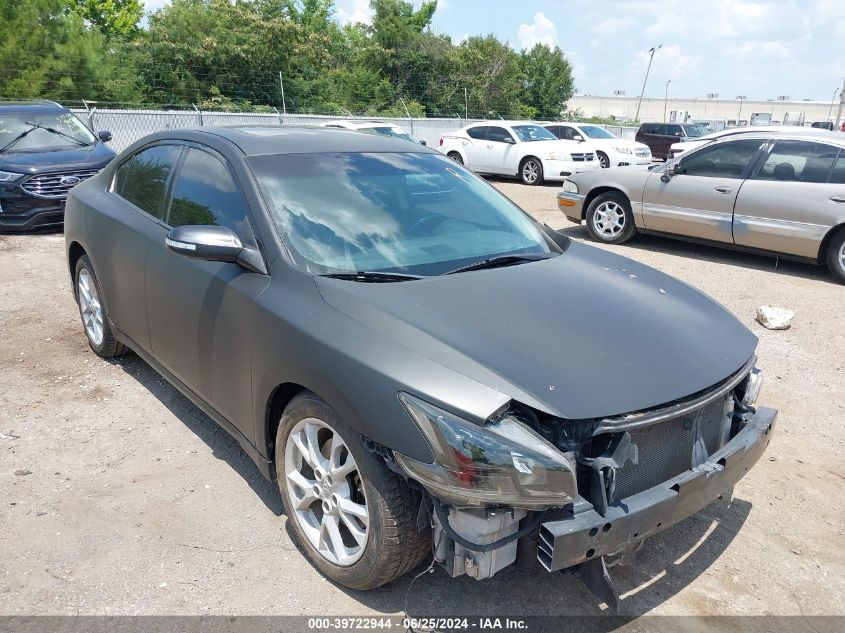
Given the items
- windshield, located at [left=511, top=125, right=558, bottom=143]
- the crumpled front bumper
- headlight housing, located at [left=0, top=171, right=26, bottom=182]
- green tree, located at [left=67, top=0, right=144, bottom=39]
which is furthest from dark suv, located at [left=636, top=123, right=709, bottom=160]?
green tree, located at [left=67, top=0, right=144, bottom=39]

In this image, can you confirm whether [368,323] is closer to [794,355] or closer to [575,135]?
[794,355]

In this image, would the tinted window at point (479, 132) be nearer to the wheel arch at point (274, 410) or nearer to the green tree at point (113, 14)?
the wheel arch at point (274, 410)

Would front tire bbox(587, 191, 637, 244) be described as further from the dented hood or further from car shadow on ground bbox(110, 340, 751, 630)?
car shadow on ground bbox(110, 340, 751, 630)

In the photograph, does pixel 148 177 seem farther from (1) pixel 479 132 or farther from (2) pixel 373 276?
(1) pixel 479 132

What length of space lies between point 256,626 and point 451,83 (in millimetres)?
41320

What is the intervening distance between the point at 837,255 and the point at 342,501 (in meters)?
7.07

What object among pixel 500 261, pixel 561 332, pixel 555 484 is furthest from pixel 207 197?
pixel 555 484

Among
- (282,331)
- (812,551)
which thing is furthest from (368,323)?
(812,551)

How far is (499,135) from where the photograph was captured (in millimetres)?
17766

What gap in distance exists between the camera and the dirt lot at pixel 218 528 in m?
2.69

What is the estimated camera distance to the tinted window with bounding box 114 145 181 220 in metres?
3.92

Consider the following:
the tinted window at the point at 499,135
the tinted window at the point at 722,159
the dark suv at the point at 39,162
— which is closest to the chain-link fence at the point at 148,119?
the tinted window at the point at 499,135

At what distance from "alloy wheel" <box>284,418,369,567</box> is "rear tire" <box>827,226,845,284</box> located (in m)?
6.98

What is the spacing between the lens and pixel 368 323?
253 cm
